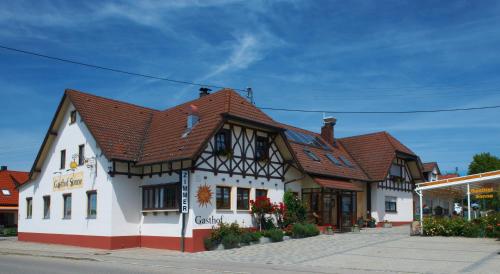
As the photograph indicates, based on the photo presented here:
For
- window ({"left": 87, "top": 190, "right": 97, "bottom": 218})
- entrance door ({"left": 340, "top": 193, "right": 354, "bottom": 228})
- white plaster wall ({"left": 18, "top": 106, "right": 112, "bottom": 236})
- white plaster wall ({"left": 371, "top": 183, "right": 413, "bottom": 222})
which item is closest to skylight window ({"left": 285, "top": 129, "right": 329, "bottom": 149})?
entrance door ({"left": 340, "top": 193, "right": 354, "bottom": 228})

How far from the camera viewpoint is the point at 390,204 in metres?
36.7

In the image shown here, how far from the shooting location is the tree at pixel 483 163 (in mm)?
65562

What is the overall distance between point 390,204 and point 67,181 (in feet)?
72.4

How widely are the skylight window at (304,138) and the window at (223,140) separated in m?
8.52

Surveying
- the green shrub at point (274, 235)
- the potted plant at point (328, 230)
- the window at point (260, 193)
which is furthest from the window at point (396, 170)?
the green shrub at point (274, 235)

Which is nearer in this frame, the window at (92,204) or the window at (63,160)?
the window at (92,204)

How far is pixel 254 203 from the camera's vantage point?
2480 centimetres

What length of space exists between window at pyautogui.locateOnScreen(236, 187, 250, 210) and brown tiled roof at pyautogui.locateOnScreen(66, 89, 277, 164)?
11.6 feet

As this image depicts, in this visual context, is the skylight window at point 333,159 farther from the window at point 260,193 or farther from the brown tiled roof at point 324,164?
the window at point 260,193

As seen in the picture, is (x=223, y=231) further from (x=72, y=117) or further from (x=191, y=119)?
(x=72, y=117)

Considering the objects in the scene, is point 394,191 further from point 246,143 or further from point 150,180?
point 150,180

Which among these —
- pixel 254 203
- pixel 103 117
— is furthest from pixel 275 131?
pixel 103 117

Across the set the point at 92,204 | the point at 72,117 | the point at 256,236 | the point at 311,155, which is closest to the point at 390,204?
the point at 311,155

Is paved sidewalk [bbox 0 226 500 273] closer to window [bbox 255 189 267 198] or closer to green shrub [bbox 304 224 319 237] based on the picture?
green shrub [bbox 304 224 319 237]
